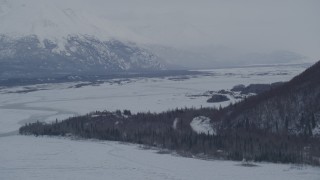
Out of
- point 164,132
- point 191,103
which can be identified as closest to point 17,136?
point 164,132

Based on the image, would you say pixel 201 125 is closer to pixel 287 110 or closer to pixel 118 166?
pixel 287 110

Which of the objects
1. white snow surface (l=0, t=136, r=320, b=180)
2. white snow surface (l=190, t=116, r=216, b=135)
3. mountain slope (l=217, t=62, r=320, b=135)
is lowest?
white snow surface (l=190, t=116, r=216, b=135)

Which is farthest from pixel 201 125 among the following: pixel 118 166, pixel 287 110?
pixel 118 166

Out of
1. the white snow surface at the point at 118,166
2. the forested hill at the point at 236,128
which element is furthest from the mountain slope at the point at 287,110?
the white snow surface at the point at 118,166

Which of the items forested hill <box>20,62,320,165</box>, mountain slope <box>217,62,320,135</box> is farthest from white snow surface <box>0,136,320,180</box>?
mountain slope <box>217,62,320,135</box>

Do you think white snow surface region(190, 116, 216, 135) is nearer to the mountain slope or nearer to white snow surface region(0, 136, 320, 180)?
the mountain slope

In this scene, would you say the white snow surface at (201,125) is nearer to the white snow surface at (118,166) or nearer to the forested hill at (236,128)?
the forested hill at (236,128)

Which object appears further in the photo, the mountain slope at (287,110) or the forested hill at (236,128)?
the mountain slope at (287,110)

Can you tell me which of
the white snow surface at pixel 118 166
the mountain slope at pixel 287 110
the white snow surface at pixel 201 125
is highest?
the mountain slope at pixel 287 110
